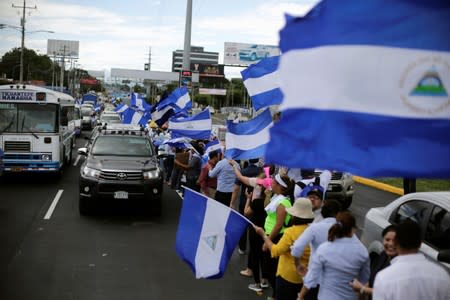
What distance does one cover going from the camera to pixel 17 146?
15602 mm

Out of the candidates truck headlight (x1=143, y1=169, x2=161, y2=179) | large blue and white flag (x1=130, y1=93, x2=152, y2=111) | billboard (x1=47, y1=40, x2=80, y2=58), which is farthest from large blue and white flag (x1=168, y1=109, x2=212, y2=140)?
billboard (x1=47, y1=40, x2=80, y2=58)

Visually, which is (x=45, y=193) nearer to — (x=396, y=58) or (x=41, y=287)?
(x=41, y=287)

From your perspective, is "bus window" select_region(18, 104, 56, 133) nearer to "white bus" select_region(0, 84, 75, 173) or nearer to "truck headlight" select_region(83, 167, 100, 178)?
"white bus" select_region(0, 84, 75, 173)

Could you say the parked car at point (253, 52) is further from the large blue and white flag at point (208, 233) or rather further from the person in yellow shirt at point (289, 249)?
the large blue and white flag at point (208, 233)

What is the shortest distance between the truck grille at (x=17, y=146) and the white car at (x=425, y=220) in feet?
36.6

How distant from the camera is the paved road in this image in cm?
734

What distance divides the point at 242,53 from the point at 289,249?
89.9 meters

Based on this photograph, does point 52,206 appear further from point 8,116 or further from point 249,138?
point 249,138

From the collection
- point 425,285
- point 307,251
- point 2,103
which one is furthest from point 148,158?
point 425,285

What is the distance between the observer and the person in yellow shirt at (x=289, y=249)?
5324 mm

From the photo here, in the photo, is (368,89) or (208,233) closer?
(368,89)

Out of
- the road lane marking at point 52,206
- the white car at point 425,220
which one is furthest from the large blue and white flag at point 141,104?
the white car at point 425,220

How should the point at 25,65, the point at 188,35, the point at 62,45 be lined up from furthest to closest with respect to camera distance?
the point at 62,45
the point at 25,65
the point at 188,35

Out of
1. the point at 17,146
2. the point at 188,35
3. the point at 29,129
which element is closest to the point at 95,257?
the point at 17,146
